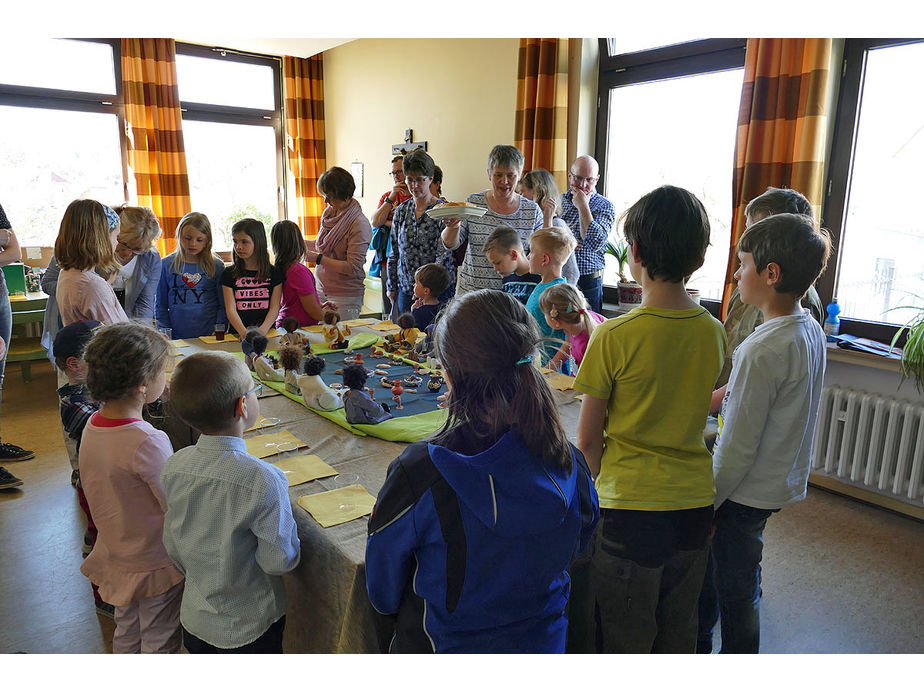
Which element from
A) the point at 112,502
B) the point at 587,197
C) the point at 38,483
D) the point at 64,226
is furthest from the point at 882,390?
the point at 38,483

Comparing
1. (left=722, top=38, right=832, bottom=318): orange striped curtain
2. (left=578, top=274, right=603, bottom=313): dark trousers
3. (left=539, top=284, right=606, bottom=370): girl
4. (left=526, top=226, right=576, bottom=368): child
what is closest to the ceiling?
(left=578, top=274, right=603, bottom=313): dark trousers

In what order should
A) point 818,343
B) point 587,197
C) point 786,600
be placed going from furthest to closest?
point 587,197, point 786,600, point 818,343

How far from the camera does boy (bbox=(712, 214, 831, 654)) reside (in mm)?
1268

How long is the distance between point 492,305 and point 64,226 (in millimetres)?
2106

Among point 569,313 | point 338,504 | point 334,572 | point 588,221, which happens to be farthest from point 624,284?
point 334,572

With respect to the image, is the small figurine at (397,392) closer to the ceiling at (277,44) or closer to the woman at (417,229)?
the woman at (417,229)

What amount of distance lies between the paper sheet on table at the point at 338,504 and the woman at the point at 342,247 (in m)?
2.26

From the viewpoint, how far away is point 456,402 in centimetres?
92

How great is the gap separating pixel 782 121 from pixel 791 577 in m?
2.08

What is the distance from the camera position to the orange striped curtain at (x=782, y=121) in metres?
2.81

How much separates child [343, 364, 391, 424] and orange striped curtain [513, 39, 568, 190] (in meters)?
2.68

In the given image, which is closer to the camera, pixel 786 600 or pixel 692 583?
pixel 692 583

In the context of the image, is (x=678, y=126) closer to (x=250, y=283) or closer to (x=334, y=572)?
(x=250, y=283)
